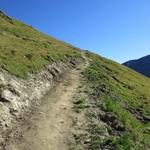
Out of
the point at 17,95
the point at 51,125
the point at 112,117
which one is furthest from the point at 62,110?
the point at 112,117

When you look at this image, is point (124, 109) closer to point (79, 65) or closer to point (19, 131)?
point (19, 131)

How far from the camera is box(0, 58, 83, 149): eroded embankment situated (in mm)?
27697

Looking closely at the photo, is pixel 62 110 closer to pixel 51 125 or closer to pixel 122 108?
pixel 51 125

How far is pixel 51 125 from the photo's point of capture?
96.5 ft

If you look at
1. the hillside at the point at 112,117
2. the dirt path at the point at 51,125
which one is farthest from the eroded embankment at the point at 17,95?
the hillside at the point at 112,117

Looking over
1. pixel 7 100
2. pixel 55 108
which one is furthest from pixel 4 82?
pixel 55 108

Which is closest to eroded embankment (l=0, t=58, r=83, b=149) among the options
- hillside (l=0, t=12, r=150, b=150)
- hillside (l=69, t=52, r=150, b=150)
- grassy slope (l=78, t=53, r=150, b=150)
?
hillside (l=0, t=12, r=150, b=150)

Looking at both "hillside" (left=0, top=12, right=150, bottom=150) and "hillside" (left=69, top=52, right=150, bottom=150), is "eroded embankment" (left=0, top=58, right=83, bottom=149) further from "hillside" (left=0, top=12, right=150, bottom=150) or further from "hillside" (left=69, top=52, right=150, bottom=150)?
"hillside" (left=69, top=52, right=150, bottom=150)

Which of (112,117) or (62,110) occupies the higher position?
(112,117)

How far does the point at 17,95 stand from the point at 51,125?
194 inches

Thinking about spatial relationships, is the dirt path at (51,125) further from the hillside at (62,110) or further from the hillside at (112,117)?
the hillside at (112,117)

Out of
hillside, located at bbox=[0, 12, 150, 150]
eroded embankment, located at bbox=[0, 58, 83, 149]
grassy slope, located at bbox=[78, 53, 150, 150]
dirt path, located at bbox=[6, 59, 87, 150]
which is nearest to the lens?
dirt path, located at bbox=[6, 59, 87, 150]

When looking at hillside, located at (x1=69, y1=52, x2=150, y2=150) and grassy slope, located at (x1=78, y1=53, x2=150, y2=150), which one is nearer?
hillside, located at (x1=69, y1=52, x2=150, y2=150)

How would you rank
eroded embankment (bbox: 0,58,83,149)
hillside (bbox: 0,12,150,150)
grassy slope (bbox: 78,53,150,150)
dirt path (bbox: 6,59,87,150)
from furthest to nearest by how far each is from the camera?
grassy slope (bbox: 78,53,150,150)
eroded embankment (bbox: 0,58,83,149)
hillside (bbox: 0,12,150,150)
dirt path (bbox: 6,59,87,150)
